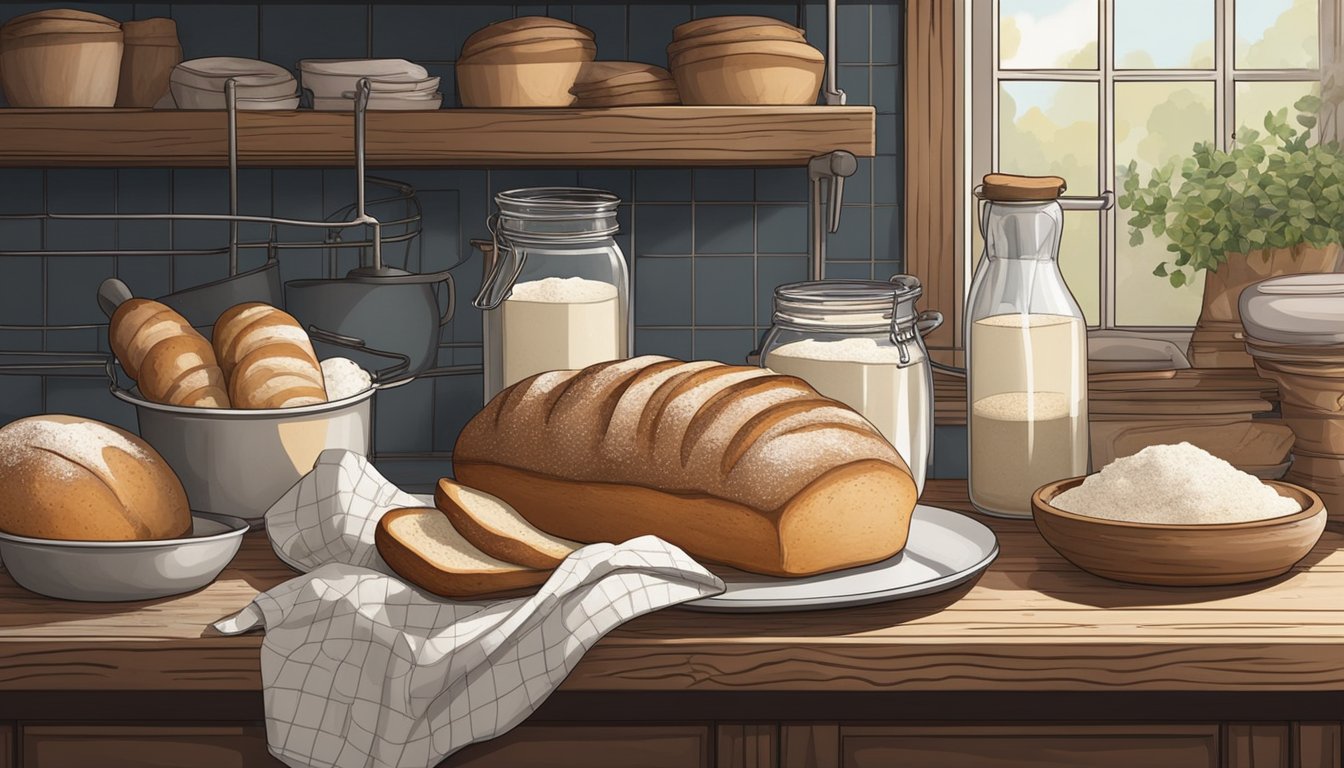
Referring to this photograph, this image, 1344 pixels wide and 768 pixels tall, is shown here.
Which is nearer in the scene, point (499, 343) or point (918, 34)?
point (499, 343)

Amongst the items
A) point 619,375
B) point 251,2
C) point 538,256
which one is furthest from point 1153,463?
point 251,2

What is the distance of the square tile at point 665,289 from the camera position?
1642 millimetres

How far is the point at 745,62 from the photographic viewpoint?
1.35 metres

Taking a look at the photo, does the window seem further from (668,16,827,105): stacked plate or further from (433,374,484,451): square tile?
(433,374,484,451): square tile

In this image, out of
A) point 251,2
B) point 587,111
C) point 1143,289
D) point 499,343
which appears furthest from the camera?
point 1143,289

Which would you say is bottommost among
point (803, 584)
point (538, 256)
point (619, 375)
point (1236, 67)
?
point (803, 584)

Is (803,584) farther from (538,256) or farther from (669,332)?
(669,332)

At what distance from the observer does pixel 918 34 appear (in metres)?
1.60

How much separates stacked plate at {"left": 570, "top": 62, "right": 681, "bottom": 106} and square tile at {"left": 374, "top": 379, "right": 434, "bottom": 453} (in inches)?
18.4

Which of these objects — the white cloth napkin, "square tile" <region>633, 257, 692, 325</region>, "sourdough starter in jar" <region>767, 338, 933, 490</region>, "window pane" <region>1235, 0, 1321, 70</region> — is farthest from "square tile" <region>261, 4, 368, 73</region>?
"window pane" <region>1235, 0, 1321, 70</region>

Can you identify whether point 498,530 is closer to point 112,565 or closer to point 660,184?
point 112,565

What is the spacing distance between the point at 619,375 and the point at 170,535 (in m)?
0.40

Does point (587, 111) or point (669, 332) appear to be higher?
point (587, 111)

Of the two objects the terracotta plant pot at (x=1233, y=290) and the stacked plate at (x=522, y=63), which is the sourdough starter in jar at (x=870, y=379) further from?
the terracotta plant pot at (x=1233, y=290)
